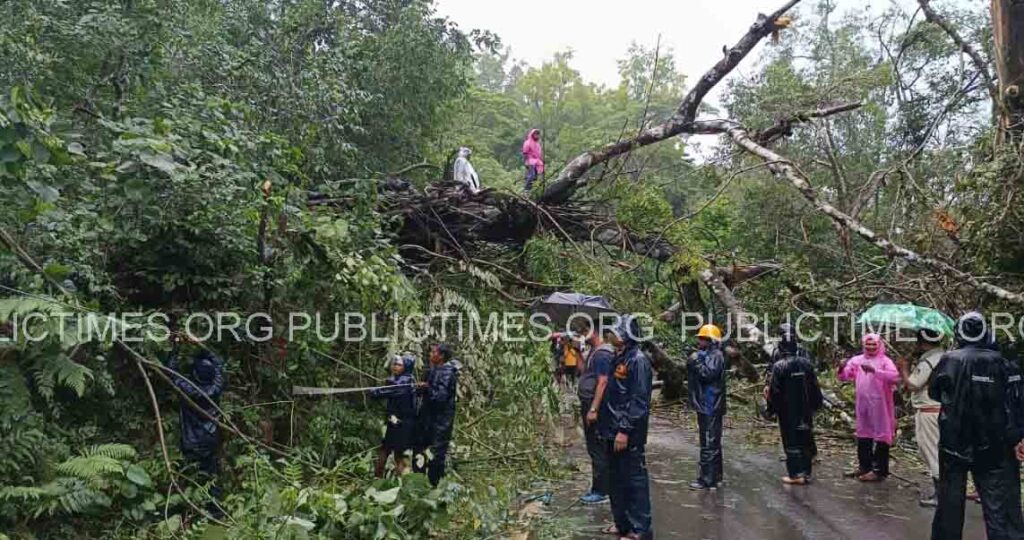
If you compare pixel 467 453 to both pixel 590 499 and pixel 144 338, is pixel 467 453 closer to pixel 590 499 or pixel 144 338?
pixel 590 499

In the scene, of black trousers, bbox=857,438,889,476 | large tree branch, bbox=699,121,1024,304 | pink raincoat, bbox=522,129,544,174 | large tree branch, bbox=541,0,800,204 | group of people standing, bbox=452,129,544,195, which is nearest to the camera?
large tree branch, bbox=699,121,1024,304

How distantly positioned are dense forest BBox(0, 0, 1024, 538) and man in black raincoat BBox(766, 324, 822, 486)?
1.46 meters

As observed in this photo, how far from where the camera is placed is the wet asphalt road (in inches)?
249

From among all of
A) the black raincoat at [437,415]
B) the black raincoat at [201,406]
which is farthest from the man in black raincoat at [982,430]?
the black raincoat at [201,406]

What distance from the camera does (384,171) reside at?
13734mm

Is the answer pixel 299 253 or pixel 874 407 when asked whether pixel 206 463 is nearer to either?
pixel 299 253

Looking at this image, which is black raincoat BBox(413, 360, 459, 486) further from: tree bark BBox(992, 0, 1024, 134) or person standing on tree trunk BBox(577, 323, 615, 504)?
tree bark BBox(992, 0, 1024, 134)

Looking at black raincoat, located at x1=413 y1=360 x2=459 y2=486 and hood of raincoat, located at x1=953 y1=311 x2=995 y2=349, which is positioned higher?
hood of raincoat, located at x1=953 y1=311 x2=995 y2=349

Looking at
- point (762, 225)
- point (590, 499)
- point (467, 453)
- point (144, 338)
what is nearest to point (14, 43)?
point (144, 338)

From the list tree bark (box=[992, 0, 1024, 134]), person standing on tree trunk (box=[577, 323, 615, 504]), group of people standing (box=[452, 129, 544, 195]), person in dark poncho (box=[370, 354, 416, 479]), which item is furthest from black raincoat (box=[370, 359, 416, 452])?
tree bark (box=[992, 0, 1024, 134])

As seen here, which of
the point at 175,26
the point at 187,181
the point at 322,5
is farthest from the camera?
the point at 322,5

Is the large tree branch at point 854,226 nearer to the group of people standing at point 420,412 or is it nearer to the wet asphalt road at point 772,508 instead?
the wet asphalt road at point 772,508

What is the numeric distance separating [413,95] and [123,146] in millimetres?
7928

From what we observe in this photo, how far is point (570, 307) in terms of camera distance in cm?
825
